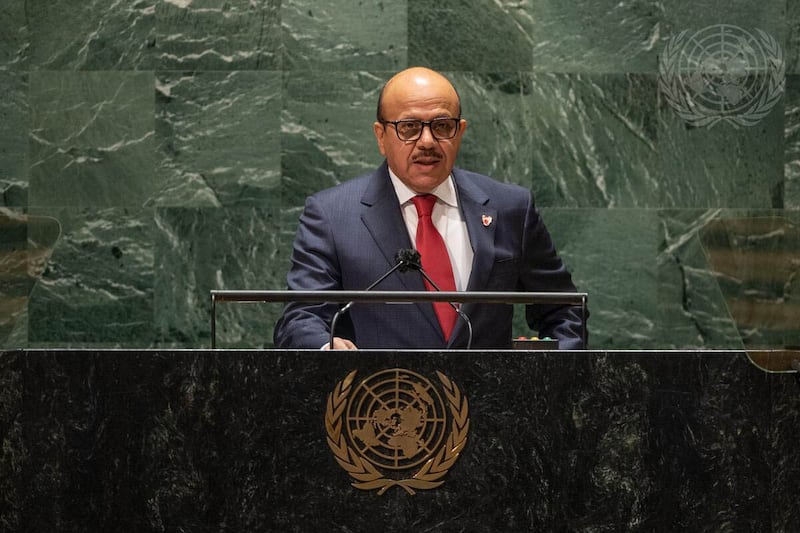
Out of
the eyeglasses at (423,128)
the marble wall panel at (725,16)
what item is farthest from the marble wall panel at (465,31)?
the eyeglasses at (423,128)

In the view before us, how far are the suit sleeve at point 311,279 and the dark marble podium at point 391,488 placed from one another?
632mm

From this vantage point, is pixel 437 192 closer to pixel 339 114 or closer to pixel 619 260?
pixel 339 114

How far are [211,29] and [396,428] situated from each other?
11.2 feet

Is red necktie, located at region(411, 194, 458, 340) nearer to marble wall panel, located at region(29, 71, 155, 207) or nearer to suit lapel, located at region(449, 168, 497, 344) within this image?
suit lapel, located at region(449, 168, 497, 344)

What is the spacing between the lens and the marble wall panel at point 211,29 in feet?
17.9

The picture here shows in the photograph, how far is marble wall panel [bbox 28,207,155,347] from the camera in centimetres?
547

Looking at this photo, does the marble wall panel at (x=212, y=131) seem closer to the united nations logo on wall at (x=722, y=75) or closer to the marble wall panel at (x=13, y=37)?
the marble wall panel at (x=13, y=37)

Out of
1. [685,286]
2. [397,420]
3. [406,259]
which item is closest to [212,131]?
[685,286]

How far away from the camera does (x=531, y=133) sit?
550cm

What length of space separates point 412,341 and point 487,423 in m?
1.06

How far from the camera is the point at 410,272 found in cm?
356

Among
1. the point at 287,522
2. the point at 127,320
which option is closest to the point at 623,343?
the point at 127,320

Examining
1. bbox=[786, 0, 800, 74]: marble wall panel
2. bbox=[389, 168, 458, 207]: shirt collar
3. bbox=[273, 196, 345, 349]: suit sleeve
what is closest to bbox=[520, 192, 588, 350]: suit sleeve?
bbox=[389, 168, 458, 207]: shirt collar

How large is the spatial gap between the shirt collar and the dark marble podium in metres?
1.35
